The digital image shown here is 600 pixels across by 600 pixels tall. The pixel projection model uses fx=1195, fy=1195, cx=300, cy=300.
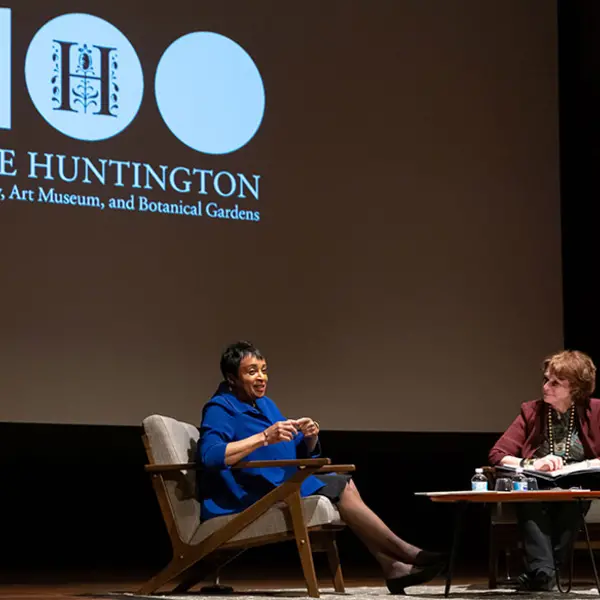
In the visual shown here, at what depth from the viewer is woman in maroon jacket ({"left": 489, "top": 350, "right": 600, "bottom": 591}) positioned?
13.8 feet

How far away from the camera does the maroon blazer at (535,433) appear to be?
448 centimetres

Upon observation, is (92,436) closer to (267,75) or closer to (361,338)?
(361,338)

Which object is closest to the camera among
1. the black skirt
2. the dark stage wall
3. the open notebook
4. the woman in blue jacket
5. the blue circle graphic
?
the woman in blue jacket

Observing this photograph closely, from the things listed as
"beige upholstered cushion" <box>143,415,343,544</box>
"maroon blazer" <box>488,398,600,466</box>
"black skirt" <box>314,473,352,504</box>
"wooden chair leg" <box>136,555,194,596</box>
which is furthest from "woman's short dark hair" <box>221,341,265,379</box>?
"maroon blazer" <box>488,398,600,466</box>

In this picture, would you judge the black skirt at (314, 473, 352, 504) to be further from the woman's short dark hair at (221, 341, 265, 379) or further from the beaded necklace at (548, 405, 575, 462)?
the beaded necklace at (548, 405, 575, 462)

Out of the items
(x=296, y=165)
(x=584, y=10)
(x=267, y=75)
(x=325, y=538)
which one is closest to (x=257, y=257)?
(x=296, y=165)

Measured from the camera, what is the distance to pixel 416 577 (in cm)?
375

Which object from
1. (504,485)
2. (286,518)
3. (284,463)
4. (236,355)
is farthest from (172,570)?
(504,485)

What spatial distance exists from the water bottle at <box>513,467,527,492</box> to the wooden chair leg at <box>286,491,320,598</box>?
0.74 meters

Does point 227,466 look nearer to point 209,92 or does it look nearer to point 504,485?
point 504,485

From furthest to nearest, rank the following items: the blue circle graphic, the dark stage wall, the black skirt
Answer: the dark stage wall
the blue circle graphic
the black skirt

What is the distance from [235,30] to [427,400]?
2130mm

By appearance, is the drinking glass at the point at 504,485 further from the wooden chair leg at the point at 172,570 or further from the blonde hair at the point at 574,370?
the wooden chair leg at the point at 172,570

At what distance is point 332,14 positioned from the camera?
20.2ft
